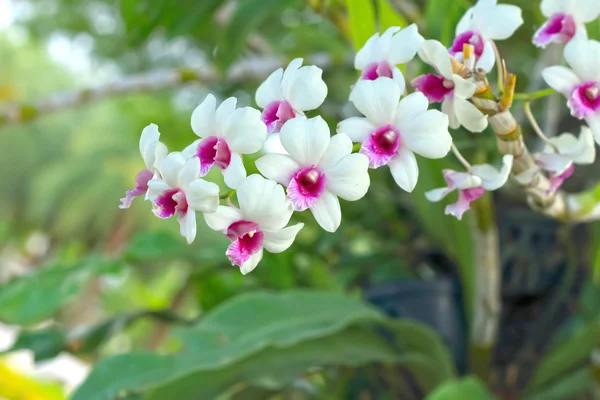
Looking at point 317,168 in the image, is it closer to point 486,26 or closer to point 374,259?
point 486,26

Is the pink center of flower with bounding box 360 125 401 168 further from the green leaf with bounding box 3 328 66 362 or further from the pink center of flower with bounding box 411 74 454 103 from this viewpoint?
the green leaf with bounding box 3 328 66 362

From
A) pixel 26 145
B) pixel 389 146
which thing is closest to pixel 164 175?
pixel 389 146

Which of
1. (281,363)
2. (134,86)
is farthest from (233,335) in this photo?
(134,86)

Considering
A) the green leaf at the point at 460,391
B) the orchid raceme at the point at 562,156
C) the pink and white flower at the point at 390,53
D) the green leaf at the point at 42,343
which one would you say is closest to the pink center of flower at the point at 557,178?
the orchid raceme at the point at 562,156

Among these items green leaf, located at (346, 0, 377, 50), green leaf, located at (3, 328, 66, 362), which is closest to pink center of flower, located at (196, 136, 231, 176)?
green leaf, located at (346, 0, 377, 50)

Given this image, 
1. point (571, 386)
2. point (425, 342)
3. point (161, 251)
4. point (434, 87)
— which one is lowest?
point (571, 386)

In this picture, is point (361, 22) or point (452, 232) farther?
point (452, 232)
